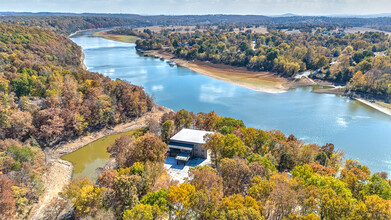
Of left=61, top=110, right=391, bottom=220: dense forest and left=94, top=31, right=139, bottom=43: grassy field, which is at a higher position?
left=94, top=31, right=139, bottom=43: grassy field

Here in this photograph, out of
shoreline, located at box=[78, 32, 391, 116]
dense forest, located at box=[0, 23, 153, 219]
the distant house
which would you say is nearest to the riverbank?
dense forest, located at box=[0, 23, 153, 219]

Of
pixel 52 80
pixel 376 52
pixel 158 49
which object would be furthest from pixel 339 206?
pixel 158 49

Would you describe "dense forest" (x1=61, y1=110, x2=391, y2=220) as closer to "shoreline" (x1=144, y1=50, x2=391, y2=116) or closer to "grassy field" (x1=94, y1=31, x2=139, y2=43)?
"shoreline" (x1=144, y1=50, x2=391, y2=116)

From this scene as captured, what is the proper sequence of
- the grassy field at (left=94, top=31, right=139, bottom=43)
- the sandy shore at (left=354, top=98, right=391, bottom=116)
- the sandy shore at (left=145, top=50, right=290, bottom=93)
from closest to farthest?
1. the sandy shore at (left=354, top=98, right=391, bottom=116)
2. the sandy shore at (left=145, top=50, right=290, bottom=93)
3. the grassy field at (left=94, top=31, right=139, bottom=43)

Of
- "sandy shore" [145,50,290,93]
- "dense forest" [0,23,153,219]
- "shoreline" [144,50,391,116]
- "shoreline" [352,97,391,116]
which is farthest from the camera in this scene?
"sandy shore" [145,50,290,93]

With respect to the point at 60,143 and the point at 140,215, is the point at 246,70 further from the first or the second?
the point at 140,215

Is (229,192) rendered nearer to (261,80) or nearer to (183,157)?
(183,157)

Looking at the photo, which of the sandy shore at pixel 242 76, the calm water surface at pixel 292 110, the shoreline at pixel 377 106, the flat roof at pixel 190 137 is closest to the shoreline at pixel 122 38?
the sandy shore at pixel 242 76
